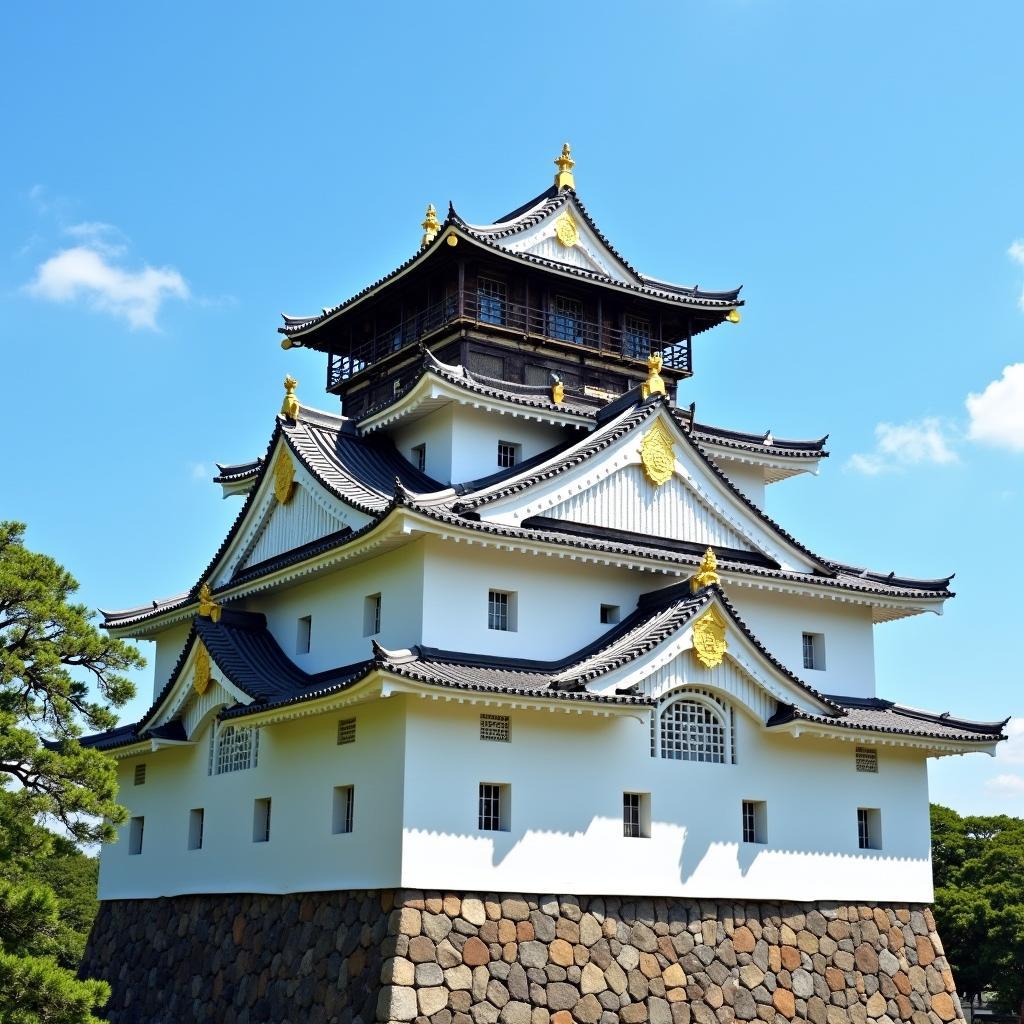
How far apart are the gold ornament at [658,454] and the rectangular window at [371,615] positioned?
6.17m

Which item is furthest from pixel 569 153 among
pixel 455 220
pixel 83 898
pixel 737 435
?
pixel 83 898

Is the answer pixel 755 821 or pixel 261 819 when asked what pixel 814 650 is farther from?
pixel 261 819

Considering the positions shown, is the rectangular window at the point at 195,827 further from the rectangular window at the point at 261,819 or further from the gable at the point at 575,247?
the gable at the point at 575,247

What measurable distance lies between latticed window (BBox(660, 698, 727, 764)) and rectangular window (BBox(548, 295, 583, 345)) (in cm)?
1008

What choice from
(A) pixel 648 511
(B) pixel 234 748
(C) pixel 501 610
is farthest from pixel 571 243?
(B) pixel 234 748

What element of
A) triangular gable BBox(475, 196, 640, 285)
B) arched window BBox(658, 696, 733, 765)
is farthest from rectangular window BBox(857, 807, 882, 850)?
triangular gable BBox(475, 196, 640, 285)

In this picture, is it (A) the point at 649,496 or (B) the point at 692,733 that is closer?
(B) the point at 692,733

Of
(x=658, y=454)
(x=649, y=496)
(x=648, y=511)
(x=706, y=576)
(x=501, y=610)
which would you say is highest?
(x=658, y=454)

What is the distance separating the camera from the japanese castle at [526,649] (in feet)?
75.8

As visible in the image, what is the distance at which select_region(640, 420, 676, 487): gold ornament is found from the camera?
2723 cm

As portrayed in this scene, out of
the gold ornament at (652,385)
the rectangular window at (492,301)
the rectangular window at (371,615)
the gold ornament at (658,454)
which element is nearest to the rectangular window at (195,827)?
the rectangular window at (371,615)

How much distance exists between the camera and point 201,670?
2747 cm

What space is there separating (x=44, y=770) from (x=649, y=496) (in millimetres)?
12951

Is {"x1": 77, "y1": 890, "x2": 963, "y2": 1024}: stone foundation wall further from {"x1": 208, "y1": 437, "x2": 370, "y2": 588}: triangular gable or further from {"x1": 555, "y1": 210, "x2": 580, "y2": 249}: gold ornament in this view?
{"x1": 555, "y1": 210, "x2": 580, "y2": 249}: gold ornament
